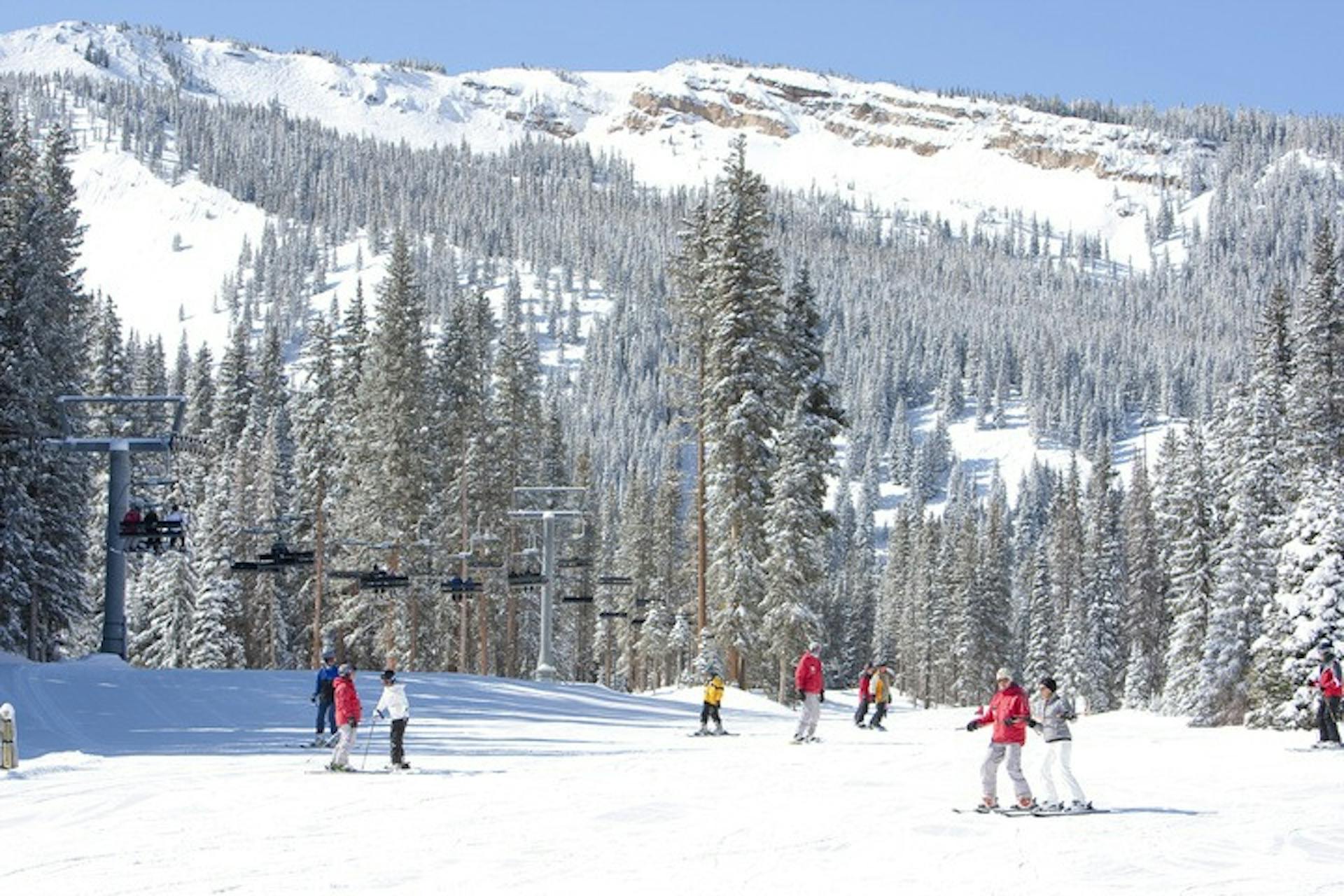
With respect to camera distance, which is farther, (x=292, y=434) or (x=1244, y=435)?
(x=292, y=434)

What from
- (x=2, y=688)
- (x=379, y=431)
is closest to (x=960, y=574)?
(x=379, y=431)

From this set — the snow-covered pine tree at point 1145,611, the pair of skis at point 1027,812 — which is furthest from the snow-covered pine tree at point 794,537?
the snow-covered pine tree at point 1145,611

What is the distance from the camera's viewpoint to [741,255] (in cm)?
4769

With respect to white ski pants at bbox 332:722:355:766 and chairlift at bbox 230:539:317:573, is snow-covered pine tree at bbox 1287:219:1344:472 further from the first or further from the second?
white ski pants at bbox 332:722:355:766

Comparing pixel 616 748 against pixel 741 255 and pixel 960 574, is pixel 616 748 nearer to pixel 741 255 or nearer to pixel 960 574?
pixel 741 255

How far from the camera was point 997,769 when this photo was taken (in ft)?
67.1

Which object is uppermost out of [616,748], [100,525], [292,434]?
[292,434]

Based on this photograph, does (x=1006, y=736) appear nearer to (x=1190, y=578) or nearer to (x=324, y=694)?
(x=324, y=694)

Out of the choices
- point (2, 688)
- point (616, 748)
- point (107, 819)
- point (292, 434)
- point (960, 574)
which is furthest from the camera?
point (960, 574)

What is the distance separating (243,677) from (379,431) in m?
17.1

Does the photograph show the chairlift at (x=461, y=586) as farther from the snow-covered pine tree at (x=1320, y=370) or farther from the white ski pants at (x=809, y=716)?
the snow-covered pine tree at (x=1320, y=370)

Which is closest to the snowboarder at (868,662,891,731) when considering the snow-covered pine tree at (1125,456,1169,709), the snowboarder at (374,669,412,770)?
the snowboarder at (374,669,412,770)

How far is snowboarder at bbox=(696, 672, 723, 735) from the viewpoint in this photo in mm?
32906

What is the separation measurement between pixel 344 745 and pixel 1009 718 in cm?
1060
